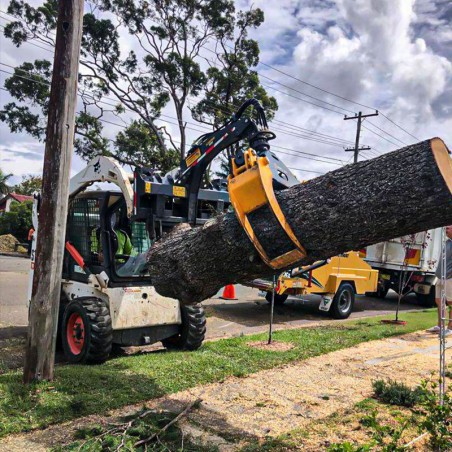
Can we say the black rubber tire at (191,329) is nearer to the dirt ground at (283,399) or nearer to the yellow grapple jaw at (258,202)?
the dirt ground at (283,399)

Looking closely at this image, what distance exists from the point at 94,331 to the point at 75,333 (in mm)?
596

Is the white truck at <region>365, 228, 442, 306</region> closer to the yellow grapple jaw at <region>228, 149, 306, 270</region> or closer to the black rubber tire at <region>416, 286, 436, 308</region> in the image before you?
the black rubber tire at <region>416, 286, 436, 308</region>

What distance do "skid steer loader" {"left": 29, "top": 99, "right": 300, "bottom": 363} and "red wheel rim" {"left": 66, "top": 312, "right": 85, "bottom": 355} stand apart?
0.04 ft

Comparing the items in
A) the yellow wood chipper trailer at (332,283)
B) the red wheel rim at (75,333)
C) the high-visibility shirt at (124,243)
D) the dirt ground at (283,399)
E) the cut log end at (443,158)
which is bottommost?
the dirt ground at (283,399)

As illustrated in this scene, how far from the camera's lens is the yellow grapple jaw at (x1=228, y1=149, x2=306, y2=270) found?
10.7 ft

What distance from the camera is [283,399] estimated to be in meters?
5.02

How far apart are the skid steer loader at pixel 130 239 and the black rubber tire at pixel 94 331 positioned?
12mm

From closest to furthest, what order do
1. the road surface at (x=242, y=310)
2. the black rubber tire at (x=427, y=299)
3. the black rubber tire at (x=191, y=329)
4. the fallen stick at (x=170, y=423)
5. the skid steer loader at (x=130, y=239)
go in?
the fallen stick at (x=170, y=423), the skid steer loader at (x=130, y=239), the black rubber tire at (x=191, y=329), the road surface at (x=242, y=310), the black rubber tire at (x=427, y=299)

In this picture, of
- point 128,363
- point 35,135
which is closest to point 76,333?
point 128,363

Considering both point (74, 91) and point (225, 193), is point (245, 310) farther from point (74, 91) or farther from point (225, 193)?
point (74, 91)

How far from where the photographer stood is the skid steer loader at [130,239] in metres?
5.62

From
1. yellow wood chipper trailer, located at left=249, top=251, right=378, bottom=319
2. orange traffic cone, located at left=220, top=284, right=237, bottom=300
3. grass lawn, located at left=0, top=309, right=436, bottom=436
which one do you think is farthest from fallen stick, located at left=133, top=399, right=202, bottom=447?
orange traffic cone, located at left=220, top=284, right=237, bottom=300

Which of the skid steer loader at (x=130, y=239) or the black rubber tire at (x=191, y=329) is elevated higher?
the skid steer loader at (x=130, y=239)

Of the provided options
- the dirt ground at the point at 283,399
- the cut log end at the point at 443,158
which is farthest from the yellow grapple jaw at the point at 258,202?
the dirt ground at the point at 283,399
